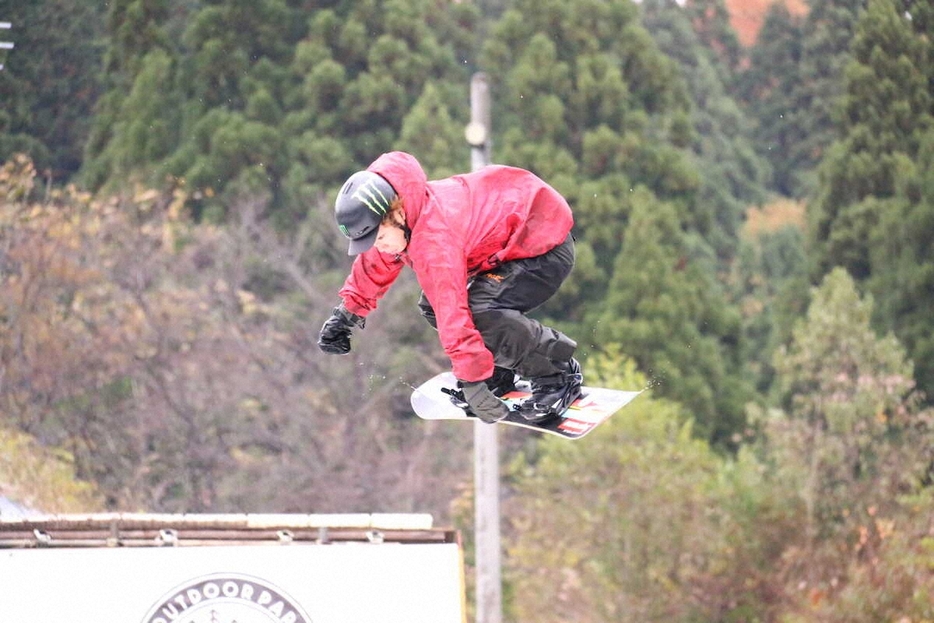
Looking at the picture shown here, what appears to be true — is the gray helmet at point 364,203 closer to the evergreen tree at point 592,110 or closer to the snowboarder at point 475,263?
the snowboarder at point 475,263

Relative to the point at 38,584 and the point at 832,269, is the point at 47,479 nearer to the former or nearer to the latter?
the point at 38,584

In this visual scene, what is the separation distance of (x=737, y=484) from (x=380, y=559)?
43.9 feet

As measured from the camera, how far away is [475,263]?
6422 millimetres

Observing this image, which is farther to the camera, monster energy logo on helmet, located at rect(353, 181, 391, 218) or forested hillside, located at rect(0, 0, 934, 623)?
forested hillside, located at rect(0, 0, 934, 623)

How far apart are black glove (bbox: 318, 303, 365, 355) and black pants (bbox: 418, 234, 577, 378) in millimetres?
386

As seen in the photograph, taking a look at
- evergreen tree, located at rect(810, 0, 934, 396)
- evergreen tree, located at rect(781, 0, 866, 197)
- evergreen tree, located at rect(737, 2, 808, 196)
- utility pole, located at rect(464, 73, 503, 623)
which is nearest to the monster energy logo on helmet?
utility pole, located at rect(464, 73, 503, 623)

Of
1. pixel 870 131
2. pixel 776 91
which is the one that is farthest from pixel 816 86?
pixel 870 131

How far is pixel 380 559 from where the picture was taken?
297 inches

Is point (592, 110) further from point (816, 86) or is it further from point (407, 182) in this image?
point (407, 182)

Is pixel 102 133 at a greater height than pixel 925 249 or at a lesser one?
greater

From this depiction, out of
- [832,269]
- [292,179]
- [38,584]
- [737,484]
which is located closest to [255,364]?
[292,179]

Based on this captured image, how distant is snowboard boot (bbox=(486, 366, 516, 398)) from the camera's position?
7.22 meters

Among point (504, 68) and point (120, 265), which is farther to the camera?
point (504, 68)

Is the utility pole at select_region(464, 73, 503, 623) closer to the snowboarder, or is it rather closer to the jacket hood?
the snowboarder
